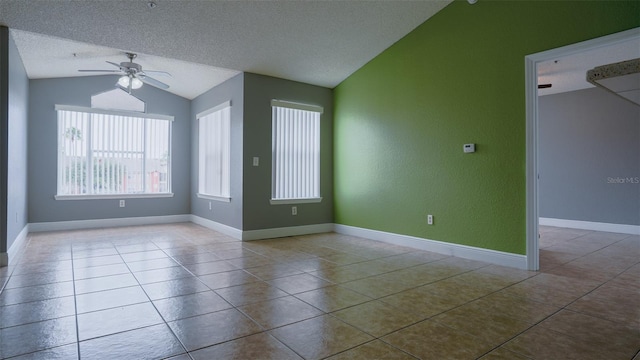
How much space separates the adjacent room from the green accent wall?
24 mm

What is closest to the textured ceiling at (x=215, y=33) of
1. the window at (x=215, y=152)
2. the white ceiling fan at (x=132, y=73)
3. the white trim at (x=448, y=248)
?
the white ceiling fan at (x=132, y=73)

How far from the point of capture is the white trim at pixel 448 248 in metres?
3.52

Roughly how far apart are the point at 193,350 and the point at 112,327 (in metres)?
0.65

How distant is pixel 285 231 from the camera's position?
5.38 m

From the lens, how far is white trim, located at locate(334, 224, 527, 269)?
352 centimetres

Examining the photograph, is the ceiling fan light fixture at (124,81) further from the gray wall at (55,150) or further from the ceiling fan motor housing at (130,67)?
the gray wall at (55,150)

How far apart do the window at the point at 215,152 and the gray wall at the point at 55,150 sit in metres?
0.85

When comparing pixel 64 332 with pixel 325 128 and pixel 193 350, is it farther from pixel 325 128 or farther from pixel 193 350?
pixel 325 128

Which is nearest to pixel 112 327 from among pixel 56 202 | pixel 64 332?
pixel 64 332

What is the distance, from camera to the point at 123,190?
638 centimetres

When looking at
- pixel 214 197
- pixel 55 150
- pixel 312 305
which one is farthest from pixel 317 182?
pixel 55 150

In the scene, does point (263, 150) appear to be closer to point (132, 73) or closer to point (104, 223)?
point (132, 73)

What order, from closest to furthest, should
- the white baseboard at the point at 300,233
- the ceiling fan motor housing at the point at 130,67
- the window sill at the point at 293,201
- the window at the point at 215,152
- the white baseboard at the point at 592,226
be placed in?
the white baseboard at the point at 300,233 < the ceiling fan motor housing at the point at 130,67 < the window sill at the point at 293,201 < the window at the point at 215,152 < the white baseboard at the point at 592,226

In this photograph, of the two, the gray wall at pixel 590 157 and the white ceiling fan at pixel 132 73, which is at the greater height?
the white ceiling fan at pixel 132 73
